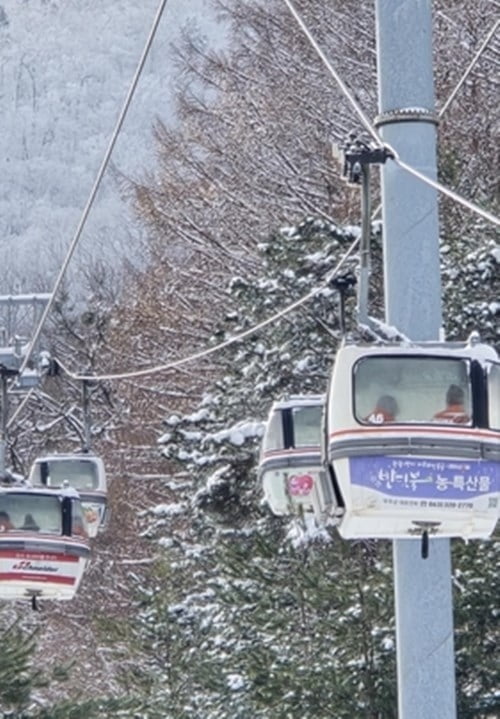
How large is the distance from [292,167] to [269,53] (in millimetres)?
3601

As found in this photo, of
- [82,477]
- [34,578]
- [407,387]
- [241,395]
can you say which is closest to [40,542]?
[34,578]

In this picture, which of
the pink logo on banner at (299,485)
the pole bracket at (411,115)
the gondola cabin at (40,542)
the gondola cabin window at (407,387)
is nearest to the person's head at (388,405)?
the gondola cabin window at (407,387)

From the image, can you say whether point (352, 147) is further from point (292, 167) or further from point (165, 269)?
point (165, 269)

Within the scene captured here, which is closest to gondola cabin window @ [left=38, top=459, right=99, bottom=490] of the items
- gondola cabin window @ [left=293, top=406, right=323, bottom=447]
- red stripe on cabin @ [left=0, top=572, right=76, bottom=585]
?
red stripe on cabin @ [left=0, top=572, right=76, bottom=585]

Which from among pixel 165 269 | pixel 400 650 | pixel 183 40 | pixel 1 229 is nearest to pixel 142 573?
pixel 165 269

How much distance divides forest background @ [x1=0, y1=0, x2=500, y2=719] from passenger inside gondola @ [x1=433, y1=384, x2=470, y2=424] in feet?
26.5

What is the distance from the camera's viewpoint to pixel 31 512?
18.2 metres

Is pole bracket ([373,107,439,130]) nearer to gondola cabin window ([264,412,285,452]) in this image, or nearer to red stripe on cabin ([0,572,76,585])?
→ gondola cabin window ([264,412,285,452])

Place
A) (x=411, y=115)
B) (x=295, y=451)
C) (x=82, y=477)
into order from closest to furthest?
(x=411, y=115)
(x=295, y=451)
(x=82, y=477)

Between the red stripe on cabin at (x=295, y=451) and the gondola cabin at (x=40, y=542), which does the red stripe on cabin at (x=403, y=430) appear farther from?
the gondola cabin at (x=40, y=542)

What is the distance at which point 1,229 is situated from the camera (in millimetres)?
155125

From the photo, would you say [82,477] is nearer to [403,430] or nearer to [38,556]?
[38,556]

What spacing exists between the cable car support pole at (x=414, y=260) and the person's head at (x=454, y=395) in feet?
2.43

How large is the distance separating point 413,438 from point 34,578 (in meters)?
8.61
